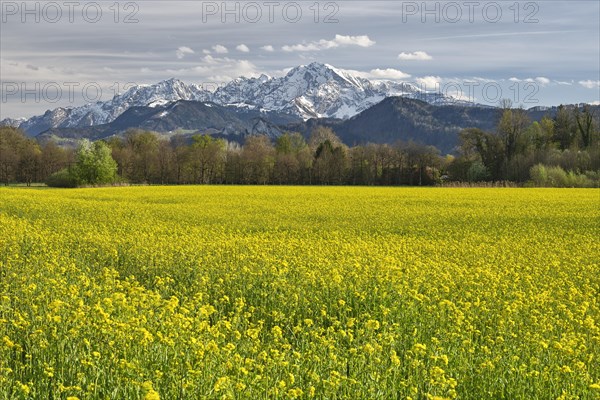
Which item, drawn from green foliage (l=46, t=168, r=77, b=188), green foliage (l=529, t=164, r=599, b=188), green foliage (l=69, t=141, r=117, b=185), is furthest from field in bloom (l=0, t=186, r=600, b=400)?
green foliage (l=46, t=168, r=77, b=188)

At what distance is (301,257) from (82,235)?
8.84 meters

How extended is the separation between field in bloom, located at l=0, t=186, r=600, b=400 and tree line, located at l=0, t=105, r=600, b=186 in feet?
189

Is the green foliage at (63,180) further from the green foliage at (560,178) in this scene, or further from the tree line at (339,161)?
the green foliage at (560,178)

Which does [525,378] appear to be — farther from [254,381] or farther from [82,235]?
[82,235]

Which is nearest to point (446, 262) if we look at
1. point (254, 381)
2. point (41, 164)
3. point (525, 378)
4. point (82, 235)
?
point (525, 378)

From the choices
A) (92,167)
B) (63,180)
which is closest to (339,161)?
(92,167)

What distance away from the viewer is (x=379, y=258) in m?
14.9

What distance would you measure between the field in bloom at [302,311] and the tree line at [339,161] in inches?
2262

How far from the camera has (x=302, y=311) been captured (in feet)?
37.5

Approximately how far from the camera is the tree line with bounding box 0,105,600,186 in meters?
79.9

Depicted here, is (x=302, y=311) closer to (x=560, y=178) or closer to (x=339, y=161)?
(x=560, y=178)

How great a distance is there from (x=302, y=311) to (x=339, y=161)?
9154 cm

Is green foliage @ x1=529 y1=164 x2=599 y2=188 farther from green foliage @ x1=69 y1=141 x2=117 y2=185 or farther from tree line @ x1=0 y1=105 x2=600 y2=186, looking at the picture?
green foliage @ x1=69 y1=141 x2=117 y2=185

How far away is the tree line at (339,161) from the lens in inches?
3145
